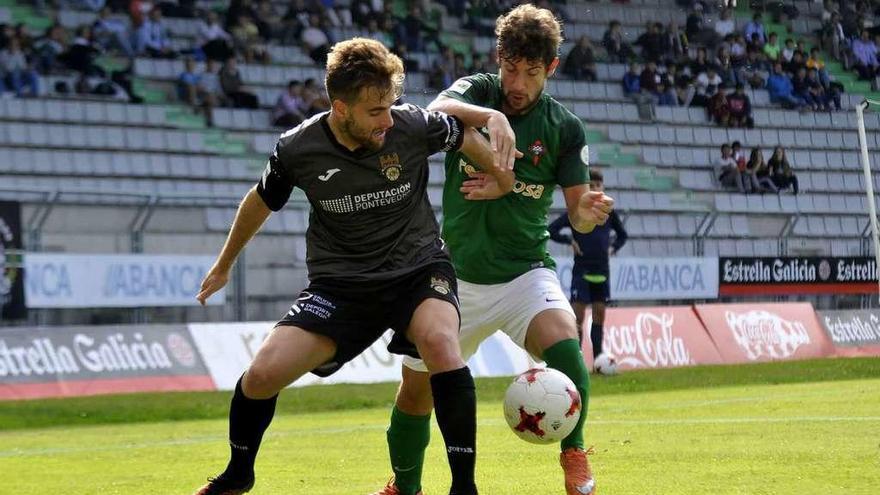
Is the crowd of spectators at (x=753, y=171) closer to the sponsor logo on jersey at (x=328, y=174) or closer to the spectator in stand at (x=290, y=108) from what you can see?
the spectator in stand at (x=290, y=108)

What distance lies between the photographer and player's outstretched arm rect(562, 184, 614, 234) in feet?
23.4

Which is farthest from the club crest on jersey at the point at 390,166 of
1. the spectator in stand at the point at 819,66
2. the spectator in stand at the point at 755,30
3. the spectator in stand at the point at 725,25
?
the spectator in stand at the point at 819,66

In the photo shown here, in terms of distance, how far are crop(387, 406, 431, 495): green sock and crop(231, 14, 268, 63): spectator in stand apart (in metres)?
19.9

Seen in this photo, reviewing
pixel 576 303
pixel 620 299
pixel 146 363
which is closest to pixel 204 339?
pixel 146 363

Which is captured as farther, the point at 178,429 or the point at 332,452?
the point at 178,429

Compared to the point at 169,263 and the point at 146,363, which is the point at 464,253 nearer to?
the point at 146,363

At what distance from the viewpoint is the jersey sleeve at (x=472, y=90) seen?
744cm

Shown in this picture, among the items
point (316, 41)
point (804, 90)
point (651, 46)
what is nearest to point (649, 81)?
point (651, 46)

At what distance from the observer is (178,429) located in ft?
44.1

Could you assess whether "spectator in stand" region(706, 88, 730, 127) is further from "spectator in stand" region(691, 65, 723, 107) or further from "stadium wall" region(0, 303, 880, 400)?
"stadium wall" region(0, 303, 880, 400)

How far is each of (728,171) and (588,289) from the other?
40.6 ft

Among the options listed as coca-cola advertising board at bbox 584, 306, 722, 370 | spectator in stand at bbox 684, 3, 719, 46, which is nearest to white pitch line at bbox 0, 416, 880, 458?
coca-cola advertising board at bbox 584, 306, 722, 370

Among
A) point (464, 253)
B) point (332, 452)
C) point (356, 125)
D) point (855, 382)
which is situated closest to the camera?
point (356, 125)

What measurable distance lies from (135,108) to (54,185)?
2729 mm
